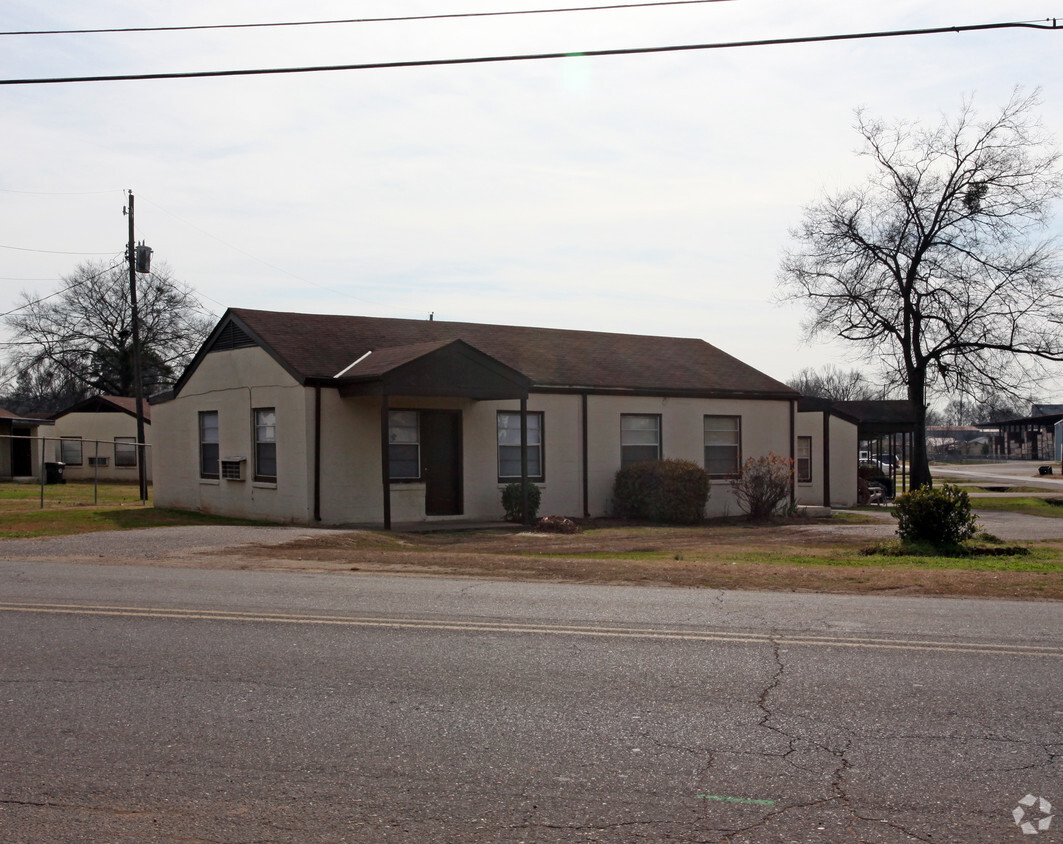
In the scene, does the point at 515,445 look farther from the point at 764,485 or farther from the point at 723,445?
the point at 764,485

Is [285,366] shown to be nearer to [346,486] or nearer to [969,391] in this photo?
[346,486]

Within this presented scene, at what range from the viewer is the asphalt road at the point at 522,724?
14.6ft

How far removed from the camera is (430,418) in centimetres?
2211

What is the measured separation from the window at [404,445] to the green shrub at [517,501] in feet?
6.64

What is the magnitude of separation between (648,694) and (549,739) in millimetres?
1102

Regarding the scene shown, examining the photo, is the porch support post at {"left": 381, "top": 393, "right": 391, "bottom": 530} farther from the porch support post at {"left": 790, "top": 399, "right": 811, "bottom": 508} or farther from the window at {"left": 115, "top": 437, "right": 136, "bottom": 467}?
the window at {"left": 115, "top": 437, "right": 136, "bottom": 467}

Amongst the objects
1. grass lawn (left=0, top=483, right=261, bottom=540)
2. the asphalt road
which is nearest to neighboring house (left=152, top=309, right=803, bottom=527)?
grass lawn (left=0, top=483, right=261, bottom=540)

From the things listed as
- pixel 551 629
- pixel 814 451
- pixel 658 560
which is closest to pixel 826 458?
pixel 814 451

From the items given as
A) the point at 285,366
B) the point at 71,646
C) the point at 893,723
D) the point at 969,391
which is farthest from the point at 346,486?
the point at 969,391

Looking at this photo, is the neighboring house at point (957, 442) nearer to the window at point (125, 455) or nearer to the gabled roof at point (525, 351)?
the window at point (125, 455)

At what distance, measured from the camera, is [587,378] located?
959 inches

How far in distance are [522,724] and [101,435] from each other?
4336cm

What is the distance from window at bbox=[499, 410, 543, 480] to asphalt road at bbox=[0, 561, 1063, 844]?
44.7 feet

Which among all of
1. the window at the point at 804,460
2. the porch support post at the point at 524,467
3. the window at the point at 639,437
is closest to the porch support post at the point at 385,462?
the porch support post at the point at 524,467
